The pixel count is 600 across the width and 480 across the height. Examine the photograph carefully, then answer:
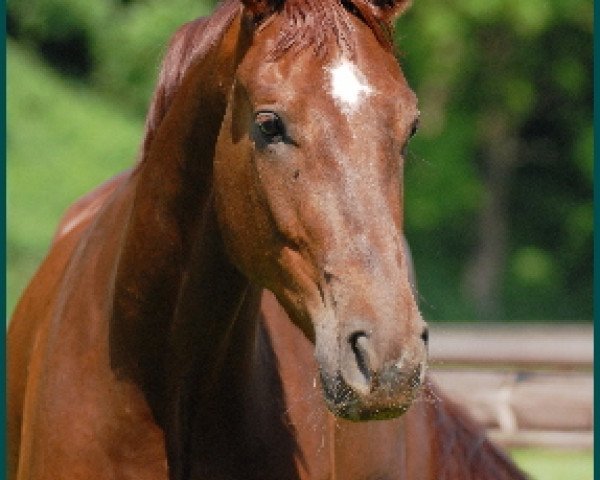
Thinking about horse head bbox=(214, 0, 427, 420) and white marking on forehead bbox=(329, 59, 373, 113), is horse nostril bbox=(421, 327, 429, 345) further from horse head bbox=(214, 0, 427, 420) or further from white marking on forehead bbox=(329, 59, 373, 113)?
white marking on forehead bbox=(329, 59, 373, 113)

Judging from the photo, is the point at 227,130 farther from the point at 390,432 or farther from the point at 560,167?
the point at 560,167

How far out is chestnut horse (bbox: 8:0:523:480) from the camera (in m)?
2.95

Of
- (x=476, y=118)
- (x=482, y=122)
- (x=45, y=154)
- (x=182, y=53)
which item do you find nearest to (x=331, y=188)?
(x=182, y=53)

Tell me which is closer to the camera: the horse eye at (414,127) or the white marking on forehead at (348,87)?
the white marking on forehead at (348,87)

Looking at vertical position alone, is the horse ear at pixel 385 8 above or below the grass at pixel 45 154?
above

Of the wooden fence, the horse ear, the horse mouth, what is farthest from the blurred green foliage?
the horse mouth

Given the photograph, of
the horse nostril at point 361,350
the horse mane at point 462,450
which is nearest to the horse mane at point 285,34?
the horse nostril at point 361,350

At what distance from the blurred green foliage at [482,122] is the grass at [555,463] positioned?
942 centimetres

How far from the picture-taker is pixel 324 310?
3.00m

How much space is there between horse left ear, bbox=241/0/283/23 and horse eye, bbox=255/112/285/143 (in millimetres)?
293

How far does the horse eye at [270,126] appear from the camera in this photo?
10.1ft

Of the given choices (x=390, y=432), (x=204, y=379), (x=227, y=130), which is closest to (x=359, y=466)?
(x=390, y=432)

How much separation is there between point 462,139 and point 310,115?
19.2 meters

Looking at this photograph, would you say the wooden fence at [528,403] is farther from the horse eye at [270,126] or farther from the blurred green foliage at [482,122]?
the blurred green foliage at [482,122]
